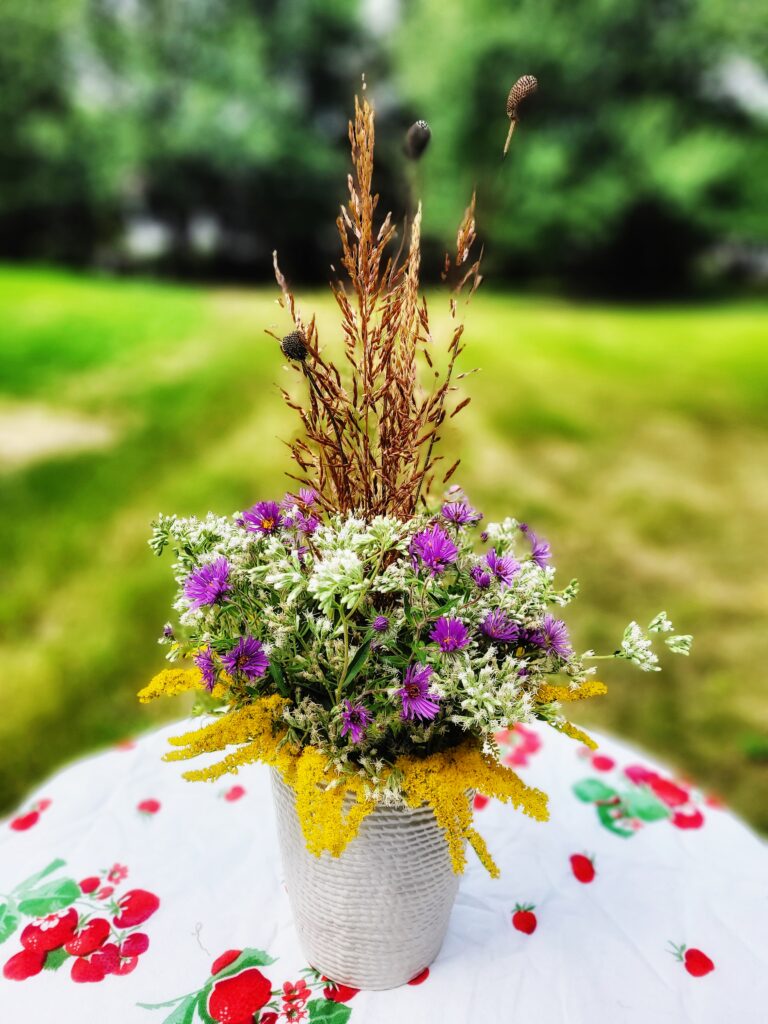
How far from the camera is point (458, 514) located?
4.07 feet

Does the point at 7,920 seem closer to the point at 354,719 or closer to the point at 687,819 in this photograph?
the point at 354,719

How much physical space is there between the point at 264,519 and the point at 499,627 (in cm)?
45

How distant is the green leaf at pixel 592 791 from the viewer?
175 centimetres

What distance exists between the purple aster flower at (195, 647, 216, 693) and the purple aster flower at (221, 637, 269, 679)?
0.06 m

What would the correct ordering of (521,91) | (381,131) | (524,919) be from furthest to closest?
(381,131) → (524,919) → (521,91)

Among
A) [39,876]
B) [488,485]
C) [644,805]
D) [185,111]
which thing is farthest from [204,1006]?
[185,111]

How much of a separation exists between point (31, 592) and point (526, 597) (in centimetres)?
422

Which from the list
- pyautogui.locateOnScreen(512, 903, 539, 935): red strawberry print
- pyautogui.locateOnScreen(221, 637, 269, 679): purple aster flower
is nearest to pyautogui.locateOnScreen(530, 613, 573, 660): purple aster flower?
pyautogui.locateOnScreen(221, 637, 269, 679): purple aster flower

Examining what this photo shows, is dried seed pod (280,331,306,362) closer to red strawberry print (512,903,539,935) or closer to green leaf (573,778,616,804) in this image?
red strawberry print (512,903,539,935)

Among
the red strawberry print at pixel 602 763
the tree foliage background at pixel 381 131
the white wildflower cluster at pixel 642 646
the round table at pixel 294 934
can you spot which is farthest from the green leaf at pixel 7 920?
the tree foliage background at pixel 381 131

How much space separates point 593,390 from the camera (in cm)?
824

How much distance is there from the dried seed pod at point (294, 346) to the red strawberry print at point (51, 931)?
1180 mm

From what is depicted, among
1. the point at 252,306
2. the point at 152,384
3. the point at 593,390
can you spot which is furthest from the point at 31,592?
the point at 252,306

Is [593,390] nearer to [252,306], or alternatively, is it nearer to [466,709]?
[252,306]
